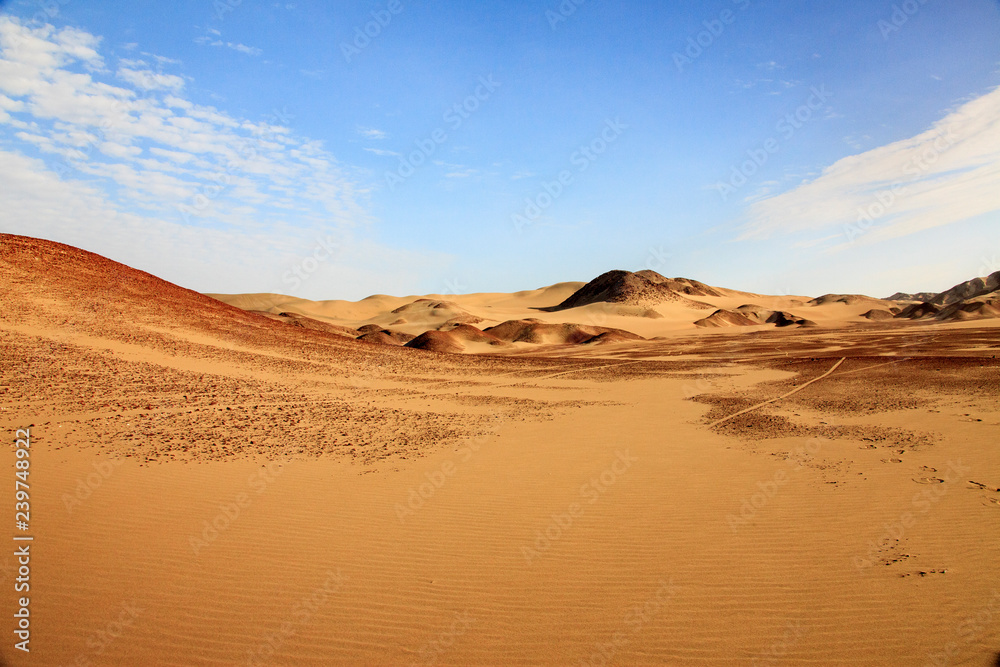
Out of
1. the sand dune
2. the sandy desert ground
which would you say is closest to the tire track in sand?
the sandy desert ground

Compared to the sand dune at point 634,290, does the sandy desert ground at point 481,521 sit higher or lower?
lower

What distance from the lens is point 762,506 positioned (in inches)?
312

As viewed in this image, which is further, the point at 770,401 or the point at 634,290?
the point at 634,290

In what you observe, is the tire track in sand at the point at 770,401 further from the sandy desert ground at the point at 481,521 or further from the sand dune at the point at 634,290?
the sand dune at the point at 634,290

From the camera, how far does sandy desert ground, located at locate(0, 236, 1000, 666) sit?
4.67 m

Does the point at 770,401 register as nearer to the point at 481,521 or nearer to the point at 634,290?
the point at 481,521

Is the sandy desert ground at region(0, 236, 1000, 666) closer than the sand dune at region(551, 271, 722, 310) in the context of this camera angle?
Yes

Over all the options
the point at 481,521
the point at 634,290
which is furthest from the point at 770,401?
the point at 634,290

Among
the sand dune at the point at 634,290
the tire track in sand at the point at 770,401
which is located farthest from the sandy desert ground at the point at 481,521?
the sand dune at the point at 634,290

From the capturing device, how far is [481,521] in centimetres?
755

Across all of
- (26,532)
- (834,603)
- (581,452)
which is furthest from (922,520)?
(26,532)

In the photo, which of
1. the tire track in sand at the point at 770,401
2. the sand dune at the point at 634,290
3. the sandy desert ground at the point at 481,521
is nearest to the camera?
the sandy desert ground at the point at 481,521

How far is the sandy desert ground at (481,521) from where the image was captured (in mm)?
4668

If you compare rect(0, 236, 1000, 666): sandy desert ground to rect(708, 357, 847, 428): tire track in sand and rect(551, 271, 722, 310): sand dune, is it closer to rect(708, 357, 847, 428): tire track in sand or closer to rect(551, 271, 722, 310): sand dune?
rect(708, 357, 847, 428): tire track in sand
